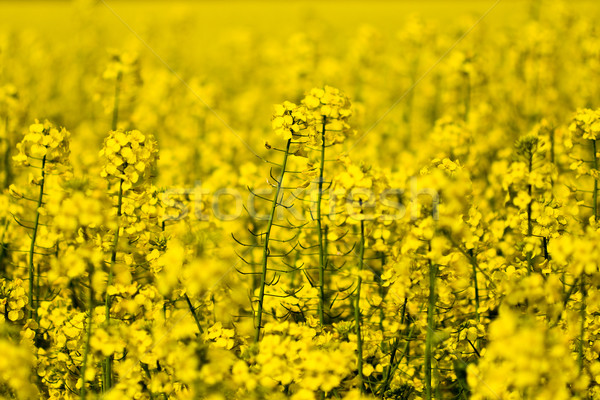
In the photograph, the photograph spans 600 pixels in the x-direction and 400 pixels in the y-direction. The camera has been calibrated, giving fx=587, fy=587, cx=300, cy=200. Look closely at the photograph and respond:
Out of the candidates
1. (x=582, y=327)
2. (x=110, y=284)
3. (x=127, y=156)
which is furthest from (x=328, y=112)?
(x=582, y=327)

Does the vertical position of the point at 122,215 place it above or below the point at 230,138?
below

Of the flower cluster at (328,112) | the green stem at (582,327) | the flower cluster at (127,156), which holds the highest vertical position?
the flower cluster at (328,112)

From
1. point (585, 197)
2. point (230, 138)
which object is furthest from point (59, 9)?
point (585, 197)

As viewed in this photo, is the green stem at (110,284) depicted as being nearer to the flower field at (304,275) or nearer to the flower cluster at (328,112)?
the flower field at (304,275)

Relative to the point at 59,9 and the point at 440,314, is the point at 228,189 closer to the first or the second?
the point at 440,314

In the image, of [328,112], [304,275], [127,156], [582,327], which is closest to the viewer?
[582,327]

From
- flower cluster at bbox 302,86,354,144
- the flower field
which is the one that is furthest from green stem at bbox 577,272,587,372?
flower cluster at bbox 302,86,354,144

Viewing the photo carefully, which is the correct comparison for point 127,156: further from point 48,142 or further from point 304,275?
point 304,275

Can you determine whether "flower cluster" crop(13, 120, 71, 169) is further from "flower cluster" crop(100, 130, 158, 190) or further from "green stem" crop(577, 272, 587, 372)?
"green stem" crop(577, 272, 587, 372)

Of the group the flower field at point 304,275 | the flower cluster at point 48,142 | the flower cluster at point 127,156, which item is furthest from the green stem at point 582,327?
the flower cluster at point 48,142

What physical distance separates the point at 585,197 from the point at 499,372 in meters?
2.69

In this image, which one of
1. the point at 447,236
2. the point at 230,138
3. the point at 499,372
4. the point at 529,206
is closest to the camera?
the point at 499,372

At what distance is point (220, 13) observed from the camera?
25.1 metres

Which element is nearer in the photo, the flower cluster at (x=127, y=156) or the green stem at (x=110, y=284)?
the green stem at (x=110, y=284)
